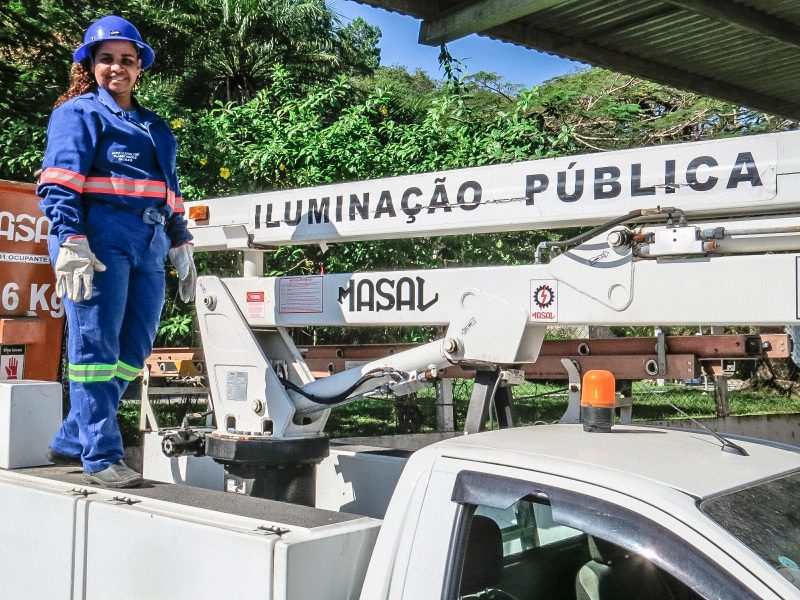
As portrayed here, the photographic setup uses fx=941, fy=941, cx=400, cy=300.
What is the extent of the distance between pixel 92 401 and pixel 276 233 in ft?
3.69

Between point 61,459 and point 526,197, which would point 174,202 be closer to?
point 61,459

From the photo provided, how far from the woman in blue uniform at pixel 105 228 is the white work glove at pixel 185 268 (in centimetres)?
12

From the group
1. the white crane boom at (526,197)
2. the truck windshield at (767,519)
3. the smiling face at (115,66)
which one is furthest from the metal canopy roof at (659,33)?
the truck windshield at (767,519)

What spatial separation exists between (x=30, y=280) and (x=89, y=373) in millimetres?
2590

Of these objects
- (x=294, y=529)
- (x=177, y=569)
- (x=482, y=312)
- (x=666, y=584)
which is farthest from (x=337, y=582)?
(x=482, y=312)

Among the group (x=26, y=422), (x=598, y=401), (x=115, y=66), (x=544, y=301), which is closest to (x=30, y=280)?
(x=26, y=422)

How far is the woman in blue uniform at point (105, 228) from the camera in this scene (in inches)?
138

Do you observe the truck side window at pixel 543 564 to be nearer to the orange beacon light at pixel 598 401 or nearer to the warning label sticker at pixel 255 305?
the orange beacon light at pixel 598 401

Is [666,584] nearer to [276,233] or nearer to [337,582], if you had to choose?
[337,582]

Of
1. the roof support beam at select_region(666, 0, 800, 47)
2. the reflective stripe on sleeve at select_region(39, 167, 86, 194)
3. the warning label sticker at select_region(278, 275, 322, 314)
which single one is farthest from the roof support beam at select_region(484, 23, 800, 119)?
the reflective stripe on sleeve at select_region(39, 167, 86, 194)

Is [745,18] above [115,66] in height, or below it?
above

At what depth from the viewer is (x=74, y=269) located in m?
3.38

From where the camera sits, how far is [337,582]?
2564mm

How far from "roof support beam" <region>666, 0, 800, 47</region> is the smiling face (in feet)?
13.1
